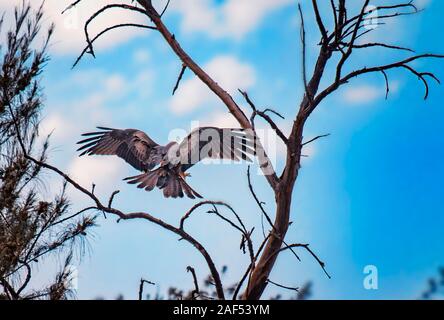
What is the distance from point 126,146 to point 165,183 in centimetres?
82

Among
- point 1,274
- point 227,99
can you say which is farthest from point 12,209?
point 227,99

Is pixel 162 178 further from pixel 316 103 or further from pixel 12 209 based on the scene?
pixel 316 103

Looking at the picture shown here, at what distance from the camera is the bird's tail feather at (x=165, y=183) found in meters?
3.50

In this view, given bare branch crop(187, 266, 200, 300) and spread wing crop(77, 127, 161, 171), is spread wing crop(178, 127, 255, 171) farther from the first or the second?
bare branch crop(187, 266, 200, 300)

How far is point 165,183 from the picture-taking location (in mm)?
3643

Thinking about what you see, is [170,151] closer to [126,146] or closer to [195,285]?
[126,146]

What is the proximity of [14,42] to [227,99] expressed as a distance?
2005 millimetres

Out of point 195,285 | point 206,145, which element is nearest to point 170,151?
point 206,145

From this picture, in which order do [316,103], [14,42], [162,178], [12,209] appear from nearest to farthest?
[316,103] < [162,178] < [12,209] < [14,42]

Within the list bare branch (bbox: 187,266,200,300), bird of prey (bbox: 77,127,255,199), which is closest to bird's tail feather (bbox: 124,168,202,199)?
bird of prey (bbox: 77,127,255,199)

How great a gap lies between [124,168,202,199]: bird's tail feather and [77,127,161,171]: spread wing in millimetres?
307

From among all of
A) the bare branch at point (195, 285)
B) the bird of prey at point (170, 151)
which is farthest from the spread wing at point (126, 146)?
the bare branch at point (195, 285)
